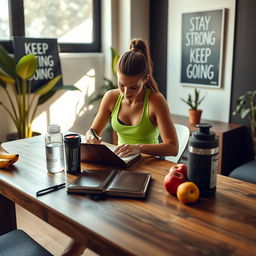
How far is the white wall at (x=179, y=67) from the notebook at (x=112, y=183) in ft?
7.32

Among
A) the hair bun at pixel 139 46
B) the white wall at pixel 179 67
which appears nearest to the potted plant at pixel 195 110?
the white wall at pixel 179 67

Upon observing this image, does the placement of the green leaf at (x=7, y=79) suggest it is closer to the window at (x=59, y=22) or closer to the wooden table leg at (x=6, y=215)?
the window at (x=59, y=22)

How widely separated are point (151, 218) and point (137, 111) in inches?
41.6

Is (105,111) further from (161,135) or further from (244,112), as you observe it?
(244,112)

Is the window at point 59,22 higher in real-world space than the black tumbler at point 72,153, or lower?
higher

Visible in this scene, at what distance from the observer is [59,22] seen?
351 centimetres

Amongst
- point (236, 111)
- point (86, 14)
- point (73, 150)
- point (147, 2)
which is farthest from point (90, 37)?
point (73, 150)

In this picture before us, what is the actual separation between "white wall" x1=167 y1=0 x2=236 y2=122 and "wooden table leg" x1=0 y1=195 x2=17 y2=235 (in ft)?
7.65

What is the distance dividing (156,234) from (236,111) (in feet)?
7.98

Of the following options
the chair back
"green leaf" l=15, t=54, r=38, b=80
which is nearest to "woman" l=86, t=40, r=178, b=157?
the chair back

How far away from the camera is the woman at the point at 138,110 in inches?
71.4

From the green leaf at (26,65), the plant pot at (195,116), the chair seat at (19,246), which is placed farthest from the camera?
the plant pot at (195,116)

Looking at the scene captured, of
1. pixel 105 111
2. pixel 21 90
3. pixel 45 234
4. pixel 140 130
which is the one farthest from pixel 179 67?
pixel 45 234

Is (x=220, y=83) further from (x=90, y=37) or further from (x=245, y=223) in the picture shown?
(x=245, y=223)
